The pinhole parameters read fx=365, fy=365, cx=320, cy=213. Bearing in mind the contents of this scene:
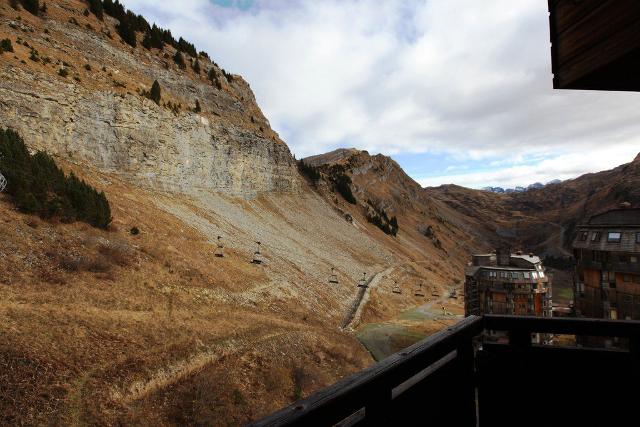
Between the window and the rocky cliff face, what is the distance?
48704 millimetres

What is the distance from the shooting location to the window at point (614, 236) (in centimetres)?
3300

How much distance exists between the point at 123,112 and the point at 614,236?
2183 inches

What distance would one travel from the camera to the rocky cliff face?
124ft

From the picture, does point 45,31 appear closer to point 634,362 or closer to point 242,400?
point 242,400

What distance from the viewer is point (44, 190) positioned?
26250mm

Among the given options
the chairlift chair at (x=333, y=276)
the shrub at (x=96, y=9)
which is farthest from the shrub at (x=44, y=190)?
the shrub at (x=96, y=9)

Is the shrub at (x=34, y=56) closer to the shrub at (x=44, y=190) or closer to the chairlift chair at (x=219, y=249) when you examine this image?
the shrub at (x=44, y=190)

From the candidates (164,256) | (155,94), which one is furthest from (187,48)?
(164,256)

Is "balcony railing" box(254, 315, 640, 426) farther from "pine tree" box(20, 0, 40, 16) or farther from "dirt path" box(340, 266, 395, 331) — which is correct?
"pine tree" box(20, 0, 40, 16)

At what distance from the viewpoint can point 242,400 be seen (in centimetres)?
1719

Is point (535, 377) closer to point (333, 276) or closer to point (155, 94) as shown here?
point (333, 276)

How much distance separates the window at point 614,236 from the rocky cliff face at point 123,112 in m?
48.7

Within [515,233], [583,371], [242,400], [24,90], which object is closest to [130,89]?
[24,90]

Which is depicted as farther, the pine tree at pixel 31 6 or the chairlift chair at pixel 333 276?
the pine tree at pixel 31 6
